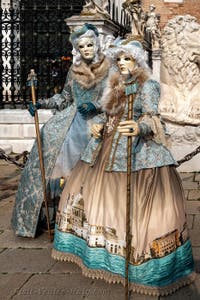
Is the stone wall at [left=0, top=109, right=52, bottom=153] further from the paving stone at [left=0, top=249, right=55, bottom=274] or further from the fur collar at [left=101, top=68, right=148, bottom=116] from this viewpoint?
the fur collar at [left=101, top=68, right=148, bottom=116]

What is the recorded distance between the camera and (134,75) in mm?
4133

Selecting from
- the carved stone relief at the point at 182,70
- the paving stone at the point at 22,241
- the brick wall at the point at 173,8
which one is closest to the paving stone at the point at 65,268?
the paving stone at the point at 22,241

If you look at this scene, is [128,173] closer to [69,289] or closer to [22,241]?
[69,289]

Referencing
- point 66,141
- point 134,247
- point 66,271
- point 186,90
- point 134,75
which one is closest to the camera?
point 134,247

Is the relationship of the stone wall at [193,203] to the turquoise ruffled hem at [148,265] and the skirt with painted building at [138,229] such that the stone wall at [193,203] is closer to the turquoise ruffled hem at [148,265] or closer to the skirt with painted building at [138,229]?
the turquoise ruffled hem at [148,265]

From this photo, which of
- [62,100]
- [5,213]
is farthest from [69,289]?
[5,213]

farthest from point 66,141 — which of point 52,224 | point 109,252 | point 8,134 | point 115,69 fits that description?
point 8,134

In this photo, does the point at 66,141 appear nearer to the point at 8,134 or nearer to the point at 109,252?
the point at 109,252

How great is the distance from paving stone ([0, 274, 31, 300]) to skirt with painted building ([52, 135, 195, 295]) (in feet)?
1.57

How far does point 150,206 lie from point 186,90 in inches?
221

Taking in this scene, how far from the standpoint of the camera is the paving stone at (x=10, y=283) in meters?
3.98

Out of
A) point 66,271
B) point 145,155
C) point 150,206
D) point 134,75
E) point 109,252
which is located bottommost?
point 66,271

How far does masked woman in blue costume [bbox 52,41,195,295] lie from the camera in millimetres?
3883

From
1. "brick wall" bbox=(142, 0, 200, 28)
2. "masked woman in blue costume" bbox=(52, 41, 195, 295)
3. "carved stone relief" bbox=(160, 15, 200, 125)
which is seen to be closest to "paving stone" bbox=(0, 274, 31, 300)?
"masked woman in blue costume" bbox=(52, 41, 195, 295)
